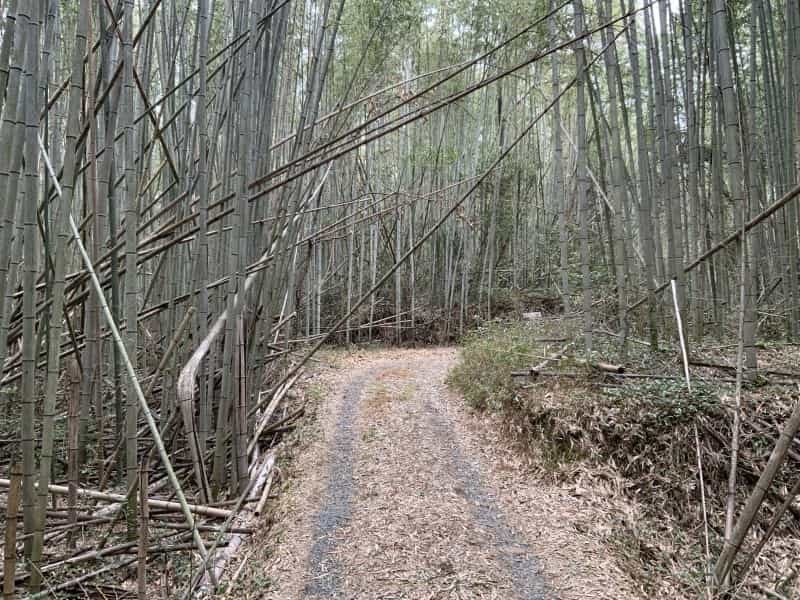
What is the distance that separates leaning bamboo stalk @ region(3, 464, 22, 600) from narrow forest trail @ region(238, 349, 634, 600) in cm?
89

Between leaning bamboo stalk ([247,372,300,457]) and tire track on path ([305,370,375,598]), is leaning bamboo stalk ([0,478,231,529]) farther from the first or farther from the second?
leaning bamboo stalk ([247,372,300,457])

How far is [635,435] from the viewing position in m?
2.76

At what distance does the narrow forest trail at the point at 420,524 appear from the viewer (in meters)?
1.96

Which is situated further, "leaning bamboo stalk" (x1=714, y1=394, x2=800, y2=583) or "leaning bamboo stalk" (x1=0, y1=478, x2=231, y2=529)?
"leaning bamboo stalk" (x1=0, y1=478, x2=231, y2=529)

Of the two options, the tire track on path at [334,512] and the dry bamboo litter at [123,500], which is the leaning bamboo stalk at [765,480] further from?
the dry bamboo litter at [123,500]

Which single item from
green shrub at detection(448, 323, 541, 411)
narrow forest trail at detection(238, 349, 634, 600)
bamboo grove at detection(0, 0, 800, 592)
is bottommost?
narrow forest trail at detection(238, 349, 634, 600)

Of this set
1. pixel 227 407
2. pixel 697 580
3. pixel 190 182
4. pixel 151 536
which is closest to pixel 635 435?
pixel 697 580

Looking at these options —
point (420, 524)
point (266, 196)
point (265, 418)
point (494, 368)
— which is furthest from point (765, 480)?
point (494, 368)

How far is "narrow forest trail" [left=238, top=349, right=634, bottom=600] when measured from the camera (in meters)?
1.96

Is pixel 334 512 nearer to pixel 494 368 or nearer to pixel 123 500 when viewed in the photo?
pixel 123 500

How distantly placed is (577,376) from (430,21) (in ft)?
20.6

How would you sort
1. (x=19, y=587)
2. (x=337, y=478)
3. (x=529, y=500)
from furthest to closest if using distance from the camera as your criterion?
(x=337, y=478) → (x=529, y=500) → (x=19, y=587)

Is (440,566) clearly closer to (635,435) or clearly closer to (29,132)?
(635,435)

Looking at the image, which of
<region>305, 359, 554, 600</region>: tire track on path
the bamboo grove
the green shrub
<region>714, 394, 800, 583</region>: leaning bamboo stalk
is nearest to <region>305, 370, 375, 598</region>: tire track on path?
<region>305, 359, 554, 600</region>: tire track on path
